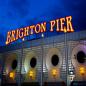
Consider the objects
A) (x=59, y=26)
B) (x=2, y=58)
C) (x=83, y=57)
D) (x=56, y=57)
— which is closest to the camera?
(x=83, y=57)

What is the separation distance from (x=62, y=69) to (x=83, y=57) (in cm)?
526

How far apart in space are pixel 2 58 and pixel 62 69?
67.7ft

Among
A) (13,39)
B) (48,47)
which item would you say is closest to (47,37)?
(48,47)

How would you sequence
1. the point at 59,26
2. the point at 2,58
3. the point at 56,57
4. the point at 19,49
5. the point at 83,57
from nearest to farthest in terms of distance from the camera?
the point at 83,57 → the point at 56,57 → the point at 59,26 → the point at 19,49 → the point at 2,58

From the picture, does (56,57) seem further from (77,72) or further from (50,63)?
(77,72)

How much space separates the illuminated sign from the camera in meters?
57.7

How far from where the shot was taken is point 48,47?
57500 millimetres

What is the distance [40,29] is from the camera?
63.0 metres

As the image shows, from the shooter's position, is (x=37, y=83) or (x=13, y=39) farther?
(x=13, y=39)

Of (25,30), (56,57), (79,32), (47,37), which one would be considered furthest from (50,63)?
(25,30)

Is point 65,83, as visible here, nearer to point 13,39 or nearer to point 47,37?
point 47,37

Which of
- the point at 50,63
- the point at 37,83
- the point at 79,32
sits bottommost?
the point at 37,83

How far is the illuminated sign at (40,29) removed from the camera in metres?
57.7

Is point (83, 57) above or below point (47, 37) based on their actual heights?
below
